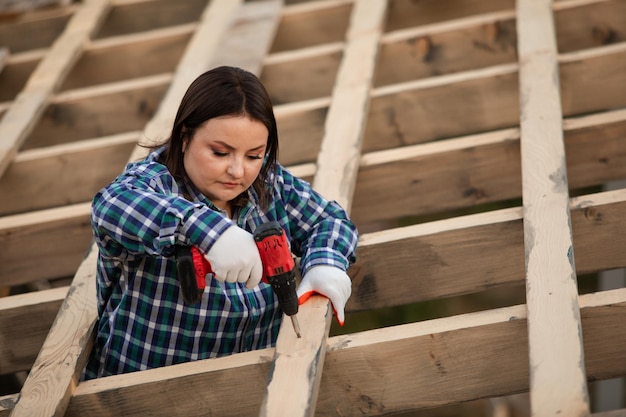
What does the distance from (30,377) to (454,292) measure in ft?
3.97

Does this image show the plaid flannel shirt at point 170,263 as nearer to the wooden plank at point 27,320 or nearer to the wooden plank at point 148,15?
the wooden plank at point 27,320

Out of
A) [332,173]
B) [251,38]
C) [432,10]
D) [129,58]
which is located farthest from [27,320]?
[432,10]

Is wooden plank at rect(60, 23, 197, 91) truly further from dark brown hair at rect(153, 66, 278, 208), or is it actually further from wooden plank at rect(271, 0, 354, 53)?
dark brown hair at rect(153, 66, 278, 208)

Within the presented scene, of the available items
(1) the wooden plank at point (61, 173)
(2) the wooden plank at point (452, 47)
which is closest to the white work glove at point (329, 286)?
(1) the wooden plank at point (61, 173)

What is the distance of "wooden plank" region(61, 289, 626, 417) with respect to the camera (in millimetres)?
2027

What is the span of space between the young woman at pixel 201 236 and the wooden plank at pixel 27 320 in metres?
0.26

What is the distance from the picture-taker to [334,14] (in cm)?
408

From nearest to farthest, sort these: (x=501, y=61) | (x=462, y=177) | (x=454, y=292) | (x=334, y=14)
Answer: (x=454, y=292) → (x=462, y=177) → (x=501, y=61) → (x=334, y=14)

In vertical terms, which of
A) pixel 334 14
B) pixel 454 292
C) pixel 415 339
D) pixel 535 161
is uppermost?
pixel 334 14

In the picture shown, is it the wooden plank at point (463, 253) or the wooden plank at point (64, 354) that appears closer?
the wooden plank at point (64, 354)

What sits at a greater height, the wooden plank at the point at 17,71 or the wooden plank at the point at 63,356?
the wooden plank at the point at 17,71

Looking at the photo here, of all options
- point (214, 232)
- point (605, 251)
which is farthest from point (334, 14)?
point (214, 232)

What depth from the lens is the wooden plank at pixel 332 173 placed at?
6.16ft

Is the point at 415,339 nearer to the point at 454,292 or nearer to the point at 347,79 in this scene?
the point at 454,292
